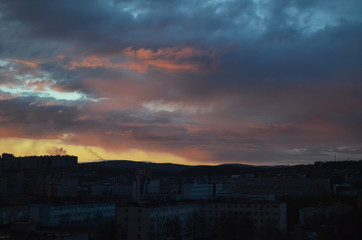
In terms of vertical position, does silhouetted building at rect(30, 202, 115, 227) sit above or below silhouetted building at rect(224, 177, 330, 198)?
below

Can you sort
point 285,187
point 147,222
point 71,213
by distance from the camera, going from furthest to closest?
point 285,187
point 71,213
point 147,222

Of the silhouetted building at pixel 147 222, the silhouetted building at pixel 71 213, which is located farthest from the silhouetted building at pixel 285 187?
the silhouetted building at pixel 147 222

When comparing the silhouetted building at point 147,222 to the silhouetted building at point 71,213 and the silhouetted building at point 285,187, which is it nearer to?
the silhouetted building at point 71,213

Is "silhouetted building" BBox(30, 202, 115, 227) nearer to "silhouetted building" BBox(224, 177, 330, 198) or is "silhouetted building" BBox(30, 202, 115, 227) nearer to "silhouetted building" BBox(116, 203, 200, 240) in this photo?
"silhouetted building" BBox(116, 203, 200, 240)

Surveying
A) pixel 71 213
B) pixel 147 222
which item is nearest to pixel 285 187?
pixel 71 213

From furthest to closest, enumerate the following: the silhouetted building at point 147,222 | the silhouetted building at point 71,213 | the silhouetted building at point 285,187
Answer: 1. the silhouetted building at point 285,187
2. the silhouetted building at point 71,213
3. the silhouetted building at point 147,222

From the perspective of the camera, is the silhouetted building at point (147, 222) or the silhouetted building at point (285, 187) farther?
the silhouetted building at point (285, 187)

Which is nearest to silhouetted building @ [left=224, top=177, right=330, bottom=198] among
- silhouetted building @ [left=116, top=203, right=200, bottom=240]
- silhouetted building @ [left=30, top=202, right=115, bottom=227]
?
silhouetted building @ [left=30, top=202, right=115, bottom=227]

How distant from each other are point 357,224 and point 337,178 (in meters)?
91.2

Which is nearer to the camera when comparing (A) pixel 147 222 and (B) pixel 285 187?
(A) pixel 147 222

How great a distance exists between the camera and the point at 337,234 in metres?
38.9

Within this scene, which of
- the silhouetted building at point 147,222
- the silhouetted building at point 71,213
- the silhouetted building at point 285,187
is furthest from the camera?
the silhouetted building at point 285,187

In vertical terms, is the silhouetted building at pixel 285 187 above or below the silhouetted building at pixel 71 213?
above

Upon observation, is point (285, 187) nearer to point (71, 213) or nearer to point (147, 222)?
point (71, 213)
